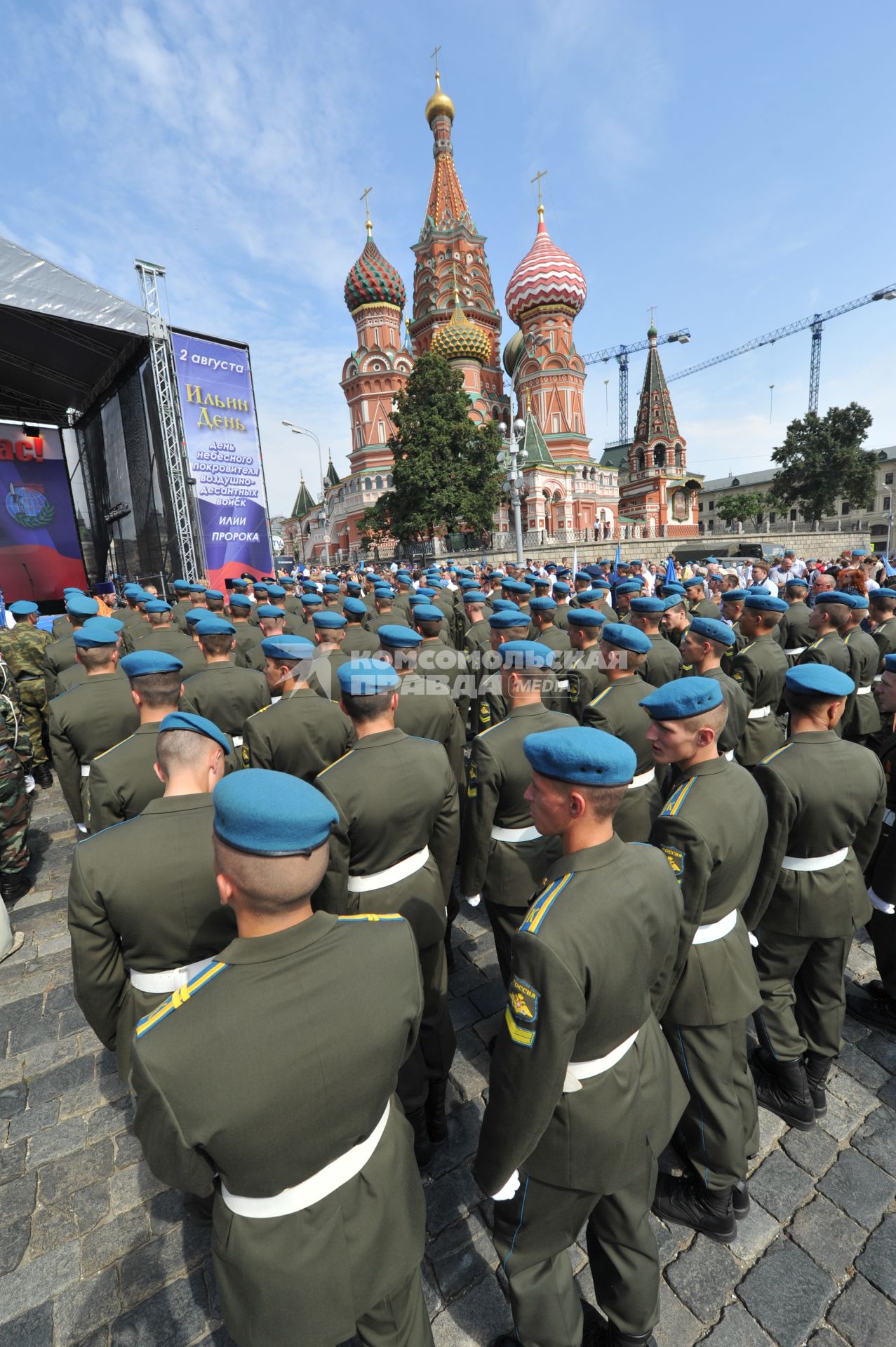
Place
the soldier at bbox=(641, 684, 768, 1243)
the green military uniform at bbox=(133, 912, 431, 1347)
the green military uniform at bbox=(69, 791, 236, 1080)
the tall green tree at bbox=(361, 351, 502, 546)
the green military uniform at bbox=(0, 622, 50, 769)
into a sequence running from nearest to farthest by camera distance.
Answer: the green military uniform at bbox=(133, 912, 431, 1347) → the green military uniform at bbox=(69, 791, 236, 1080) → the soldier at bbox=(641, 684, 768, 1243) → the green military uniform at bbox=(0, 622, 50, 769) → the tall green tree at bbox=(361, 351, 502, 546)

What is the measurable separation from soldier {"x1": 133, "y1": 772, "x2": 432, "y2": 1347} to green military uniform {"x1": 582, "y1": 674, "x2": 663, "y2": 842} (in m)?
2.63

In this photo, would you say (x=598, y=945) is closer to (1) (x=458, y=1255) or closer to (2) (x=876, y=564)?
(1) (x=458, y=1255)

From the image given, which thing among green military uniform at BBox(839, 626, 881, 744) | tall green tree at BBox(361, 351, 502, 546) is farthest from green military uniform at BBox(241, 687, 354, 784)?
tall green tree at BBox(361, 351, 502, 546)

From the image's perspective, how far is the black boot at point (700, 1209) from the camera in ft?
7.56

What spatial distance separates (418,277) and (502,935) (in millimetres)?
51944

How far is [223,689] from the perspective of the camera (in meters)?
4.79

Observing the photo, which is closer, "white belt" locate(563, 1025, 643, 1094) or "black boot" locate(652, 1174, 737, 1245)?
"white belt" locate(563, 1025, 643, 1094)

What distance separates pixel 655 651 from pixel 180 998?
4958mm

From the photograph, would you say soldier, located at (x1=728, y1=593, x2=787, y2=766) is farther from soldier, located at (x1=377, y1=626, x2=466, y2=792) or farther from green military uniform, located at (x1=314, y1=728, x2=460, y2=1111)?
green military uniform, located at (x1=314, y1=728, x2=460, y2=1111)

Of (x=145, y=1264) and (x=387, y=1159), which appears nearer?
(x=387, y=1159)

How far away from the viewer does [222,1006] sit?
1.28m

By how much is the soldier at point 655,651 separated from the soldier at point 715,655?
41.3 inches

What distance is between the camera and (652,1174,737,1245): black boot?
230cm

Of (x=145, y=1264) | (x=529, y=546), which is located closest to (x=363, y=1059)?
(x=145, y=1264)
